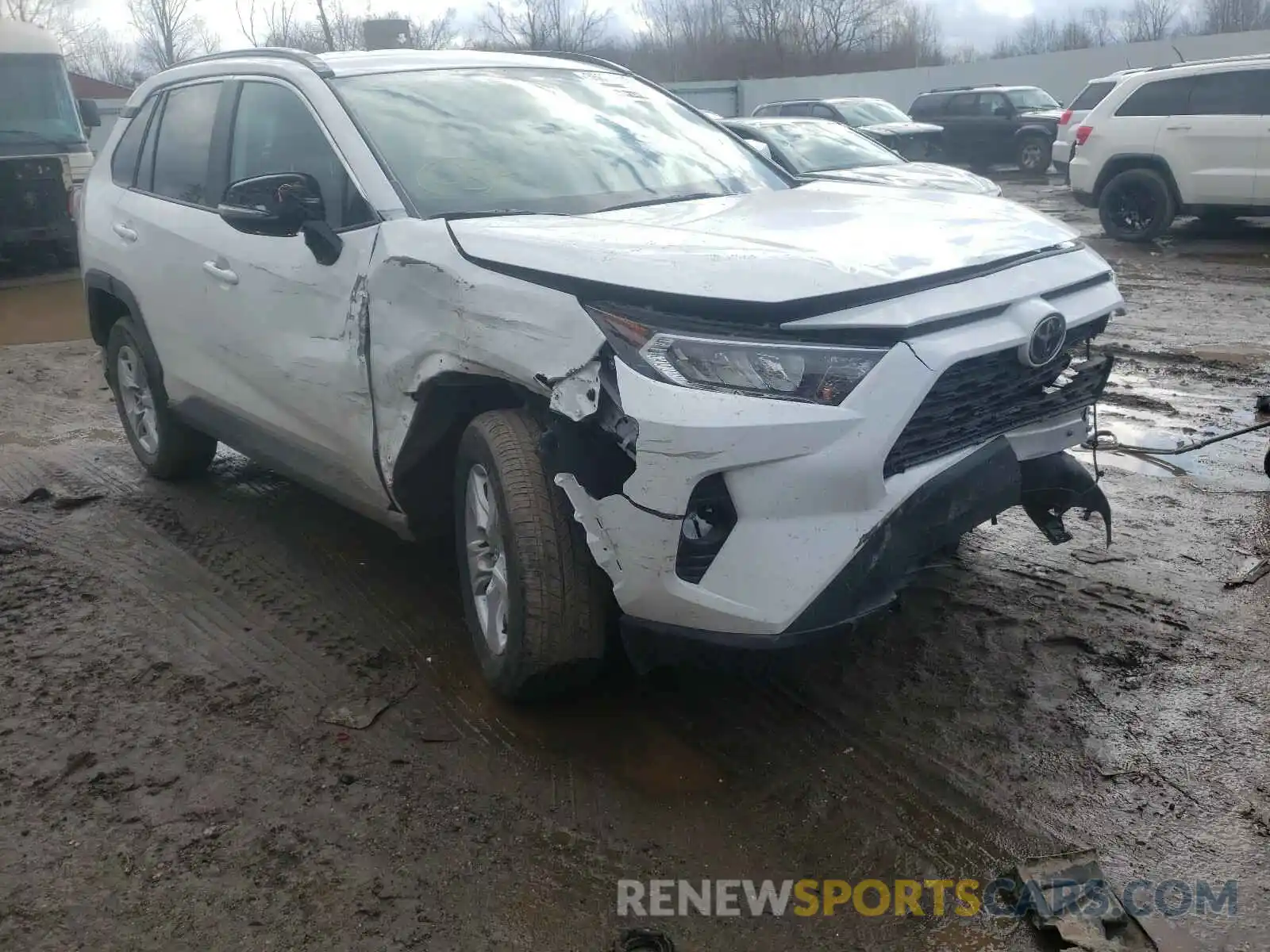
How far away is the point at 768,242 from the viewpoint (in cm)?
296

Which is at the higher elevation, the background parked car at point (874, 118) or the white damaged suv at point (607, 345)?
the background parked car at point (874, 118)

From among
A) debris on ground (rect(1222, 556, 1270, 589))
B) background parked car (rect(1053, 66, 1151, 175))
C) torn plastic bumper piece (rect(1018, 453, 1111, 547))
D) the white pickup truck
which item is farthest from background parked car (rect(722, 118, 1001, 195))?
the white pickup truck

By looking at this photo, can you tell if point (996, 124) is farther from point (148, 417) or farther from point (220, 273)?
point (220, 273)

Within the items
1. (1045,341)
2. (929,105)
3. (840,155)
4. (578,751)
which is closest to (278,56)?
(578,751)

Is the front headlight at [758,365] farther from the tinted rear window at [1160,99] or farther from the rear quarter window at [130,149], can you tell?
the tinted rear window at [1160,99]

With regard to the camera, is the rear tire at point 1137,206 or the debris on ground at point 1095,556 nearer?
the debris on ground at point 1095,556

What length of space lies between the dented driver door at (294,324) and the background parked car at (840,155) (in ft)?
19.3

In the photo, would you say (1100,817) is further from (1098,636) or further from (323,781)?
(323,781)

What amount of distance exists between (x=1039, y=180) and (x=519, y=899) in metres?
22.3

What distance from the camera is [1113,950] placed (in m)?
2.31

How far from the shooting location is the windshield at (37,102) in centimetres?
1337

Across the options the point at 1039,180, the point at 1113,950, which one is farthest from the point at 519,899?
the point at 1039,180

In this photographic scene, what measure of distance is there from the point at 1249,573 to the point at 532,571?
Answer: 2553mm

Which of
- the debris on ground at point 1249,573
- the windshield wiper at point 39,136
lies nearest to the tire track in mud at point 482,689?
the debris on ground at point 1249,573
